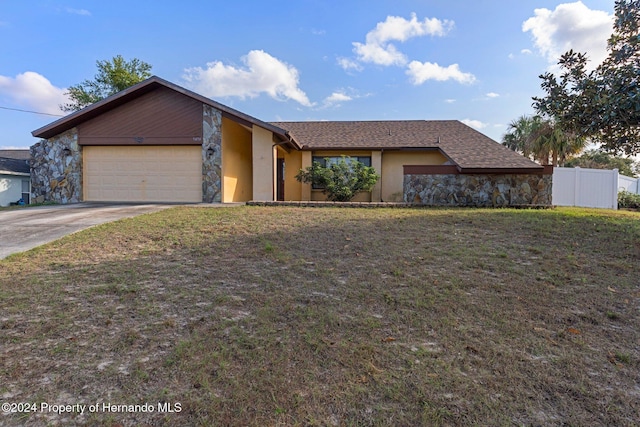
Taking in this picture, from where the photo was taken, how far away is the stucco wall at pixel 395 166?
51.0 ft

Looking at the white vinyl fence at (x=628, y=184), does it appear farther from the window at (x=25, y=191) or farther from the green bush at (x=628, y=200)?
the window at (x=25, y=191)

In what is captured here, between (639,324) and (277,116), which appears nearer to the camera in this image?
(639,324)

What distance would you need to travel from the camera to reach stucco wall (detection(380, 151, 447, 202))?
1554 centimetres

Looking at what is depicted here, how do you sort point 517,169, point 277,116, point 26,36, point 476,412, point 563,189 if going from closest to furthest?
point 476,412, point 517,169, point 563,189, point 26,36, point 277,116

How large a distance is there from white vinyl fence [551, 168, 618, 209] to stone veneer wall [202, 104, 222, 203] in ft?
45.9

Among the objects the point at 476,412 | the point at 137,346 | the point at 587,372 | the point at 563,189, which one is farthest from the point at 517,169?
the point at 137,346

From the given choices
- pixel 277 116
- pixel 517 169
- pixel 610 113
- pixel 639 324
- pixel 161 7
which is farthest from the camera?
pixel 277 116

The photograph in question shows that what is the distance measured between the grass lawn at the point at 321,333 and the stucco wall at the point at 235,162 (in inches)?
290

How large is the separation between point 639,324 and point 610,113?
4142mm

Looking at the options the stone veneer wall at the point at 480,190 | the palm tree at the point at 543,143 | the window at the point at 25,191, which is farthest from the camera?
the palm tree at the point at 543,143

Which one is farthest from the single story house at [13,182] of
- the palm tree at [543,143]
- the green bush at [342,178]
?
the palm tree at [543,143]

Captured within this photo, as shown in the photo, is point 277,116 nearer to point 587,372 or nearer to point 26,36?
point 26,36

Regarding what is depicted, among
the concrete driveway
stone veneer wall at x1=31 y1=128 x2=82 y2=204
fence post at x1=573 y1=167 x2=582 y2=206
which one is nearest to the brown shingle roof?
fence post at x1=573 y1=167 x2=582 y2=206

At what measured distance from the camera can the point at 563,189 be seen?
14383mm
